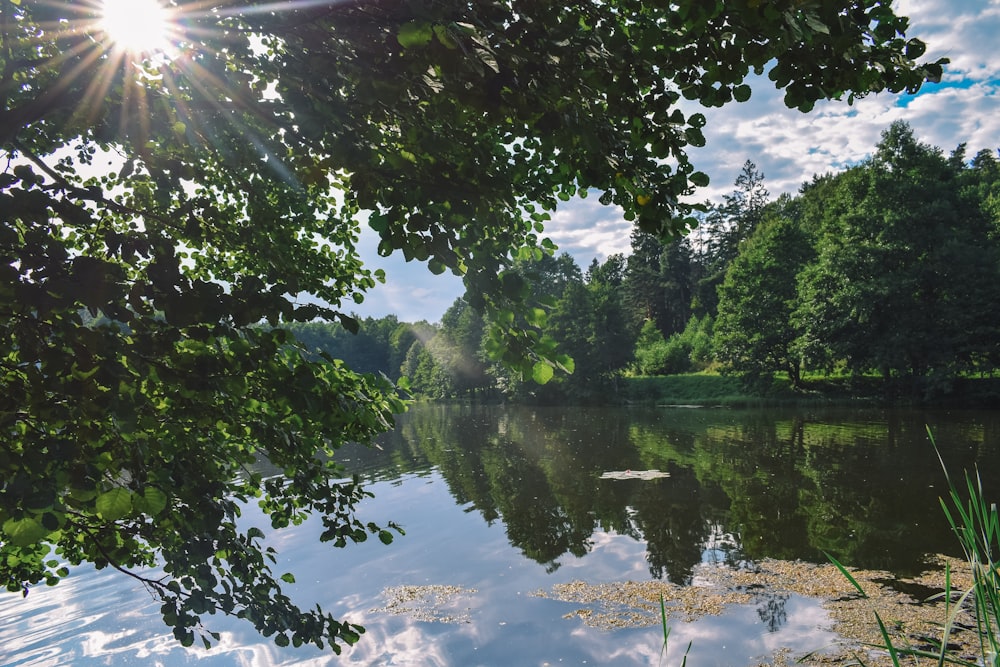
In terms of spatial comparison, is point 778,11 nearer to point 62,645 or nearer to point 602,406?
point 62,645

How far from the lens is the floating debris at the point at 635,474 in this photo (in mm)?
19727

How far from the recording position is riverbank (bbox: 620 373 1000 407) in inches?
1254

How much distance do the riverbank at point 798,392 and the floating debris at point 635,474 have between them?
2130 centimetres

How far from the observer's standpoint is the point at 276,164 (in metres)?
3.38

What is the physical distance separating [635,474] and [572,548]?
25.3ft

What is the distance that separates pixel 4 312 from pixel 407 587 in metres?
10.4

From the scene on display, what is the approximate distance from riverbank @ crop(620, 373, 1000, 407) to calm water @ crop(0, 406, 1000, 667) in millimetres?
7382

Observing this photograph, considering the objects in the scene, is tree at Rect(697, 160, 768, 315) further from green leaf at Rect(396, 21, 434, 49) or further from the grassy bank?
green leaf at Rect(396, 21, 434, 49)

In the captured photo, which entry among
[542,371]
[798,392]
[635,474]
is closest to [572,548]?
[635,474]

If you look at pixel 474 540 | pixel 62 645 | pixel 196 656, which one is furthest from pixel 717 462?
Answer: pixel 62 645

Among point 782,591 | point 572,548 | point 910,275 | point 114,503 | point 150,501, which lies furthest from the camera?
point 910,275

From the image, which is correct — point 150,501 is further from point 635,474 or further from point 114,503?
point 635,474

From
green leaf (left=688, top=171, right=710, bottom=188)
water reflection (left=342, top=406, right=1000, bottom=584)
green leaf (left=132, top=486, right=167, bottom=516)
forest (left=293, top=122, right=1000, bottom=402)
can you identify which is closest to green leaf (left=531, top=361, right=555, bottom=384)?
green leaf (left=688, top=171, right=710, bottom=188)

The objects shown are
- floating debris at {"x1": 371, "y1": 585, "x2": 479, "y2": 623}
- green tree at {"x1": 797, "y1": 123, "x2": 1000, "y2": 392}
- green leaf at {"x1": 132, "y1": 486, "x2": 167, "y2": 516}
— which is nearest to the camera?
green leaf at {"x1": 132, "y1": 486, "x2": 167, "y2": 516}
